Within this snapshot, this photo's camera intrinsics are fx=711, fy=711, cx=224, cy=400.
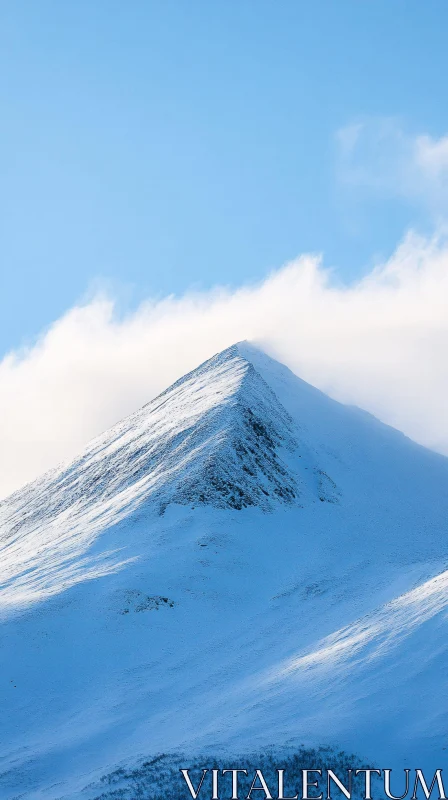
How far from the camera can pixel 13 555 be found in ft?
211

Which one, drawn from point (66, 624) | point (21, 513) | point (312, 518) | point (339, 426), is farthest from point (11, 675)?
point (339, 426)

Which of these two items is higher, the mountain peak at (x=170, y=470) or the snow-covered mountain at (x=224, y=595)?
the mountain peak at (x=170, y=470)

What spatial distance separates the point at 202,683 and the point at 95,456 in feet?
167

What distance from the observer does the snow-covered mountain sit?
28625 millimetres

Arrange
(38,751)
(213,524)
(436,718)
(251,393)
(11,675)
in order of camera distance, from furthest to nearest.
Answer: (251,393), (213,524), (11,675), (38,751), (436,718)

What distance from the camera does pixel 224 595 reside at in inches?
1907

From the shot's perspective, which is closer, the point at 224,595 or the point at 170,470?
the point at 224,595

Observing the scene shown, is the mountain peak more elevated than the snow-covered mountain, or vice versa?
the mountain peak

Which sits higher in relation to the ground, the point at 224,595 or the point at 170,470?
the point at 170,470

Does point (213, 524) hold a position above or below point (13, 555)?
below

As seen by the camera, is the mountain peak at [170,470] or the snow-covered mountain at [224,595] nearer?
the snow-covered mountain at [224,595]

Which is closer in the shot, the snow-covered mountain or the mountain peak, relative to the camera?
the snow-covered mountain

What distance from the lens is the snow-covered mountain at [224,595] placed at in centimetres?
2862

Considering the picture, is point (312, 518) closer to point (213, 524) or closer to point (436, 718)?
point (213, 524)
